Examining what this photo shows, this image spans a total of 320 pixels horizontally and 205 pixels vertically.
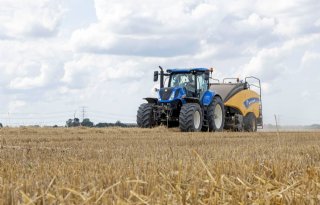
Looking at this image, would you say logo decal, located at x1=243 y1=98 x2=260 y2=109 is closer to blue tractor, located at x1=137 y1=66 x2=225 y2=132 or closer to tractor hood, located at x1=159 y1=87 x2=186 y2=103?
blue tractor, located at x1=137 y1=66 x2=225 y2=132

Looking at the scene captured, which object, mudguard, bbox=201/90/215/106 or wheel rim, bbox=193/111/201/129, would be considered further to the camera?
mudguard, bbox=201/90/215/106

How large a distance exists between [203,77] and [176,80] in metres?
0.95

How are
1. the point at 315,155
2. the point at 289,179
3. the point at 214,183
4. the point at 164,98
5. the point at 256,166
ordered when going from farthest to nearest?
the point at 164,98 < the point at 315,155 < the point at 256,166 < the point at 289,179 < the point at 214,183

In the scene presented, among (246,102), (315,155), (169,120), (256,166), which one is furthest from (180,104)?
(256,166)

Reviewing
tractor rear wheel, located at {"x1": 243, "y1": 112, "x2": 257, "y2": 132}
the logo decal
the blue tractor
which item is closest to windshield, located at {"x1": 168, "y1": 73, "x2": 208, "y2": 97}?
the blue tractor

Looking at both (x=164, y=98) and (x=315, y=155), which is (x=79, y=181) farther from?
(x=164, y=98)

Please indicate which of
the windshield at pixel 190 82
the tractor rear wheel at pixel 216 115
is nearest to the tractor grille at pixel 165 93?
the windshield at pixel 190 82

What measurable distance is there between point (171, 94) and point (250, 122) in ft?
22.3

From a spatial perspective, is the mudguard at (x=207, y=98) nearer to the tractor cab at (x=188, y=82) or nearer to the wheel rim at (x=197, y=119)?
the tractor cab at (x=188, y=82)

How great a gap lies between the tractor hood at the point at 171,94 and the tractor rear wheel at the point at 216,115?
1.47 m

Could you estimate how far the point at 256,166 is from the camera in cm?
536

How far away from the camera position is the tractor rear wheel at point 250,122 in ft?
79.4

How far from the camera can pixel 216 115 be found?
20797 millimetres

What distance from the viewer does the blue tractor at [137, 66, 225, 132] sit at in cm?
1825
